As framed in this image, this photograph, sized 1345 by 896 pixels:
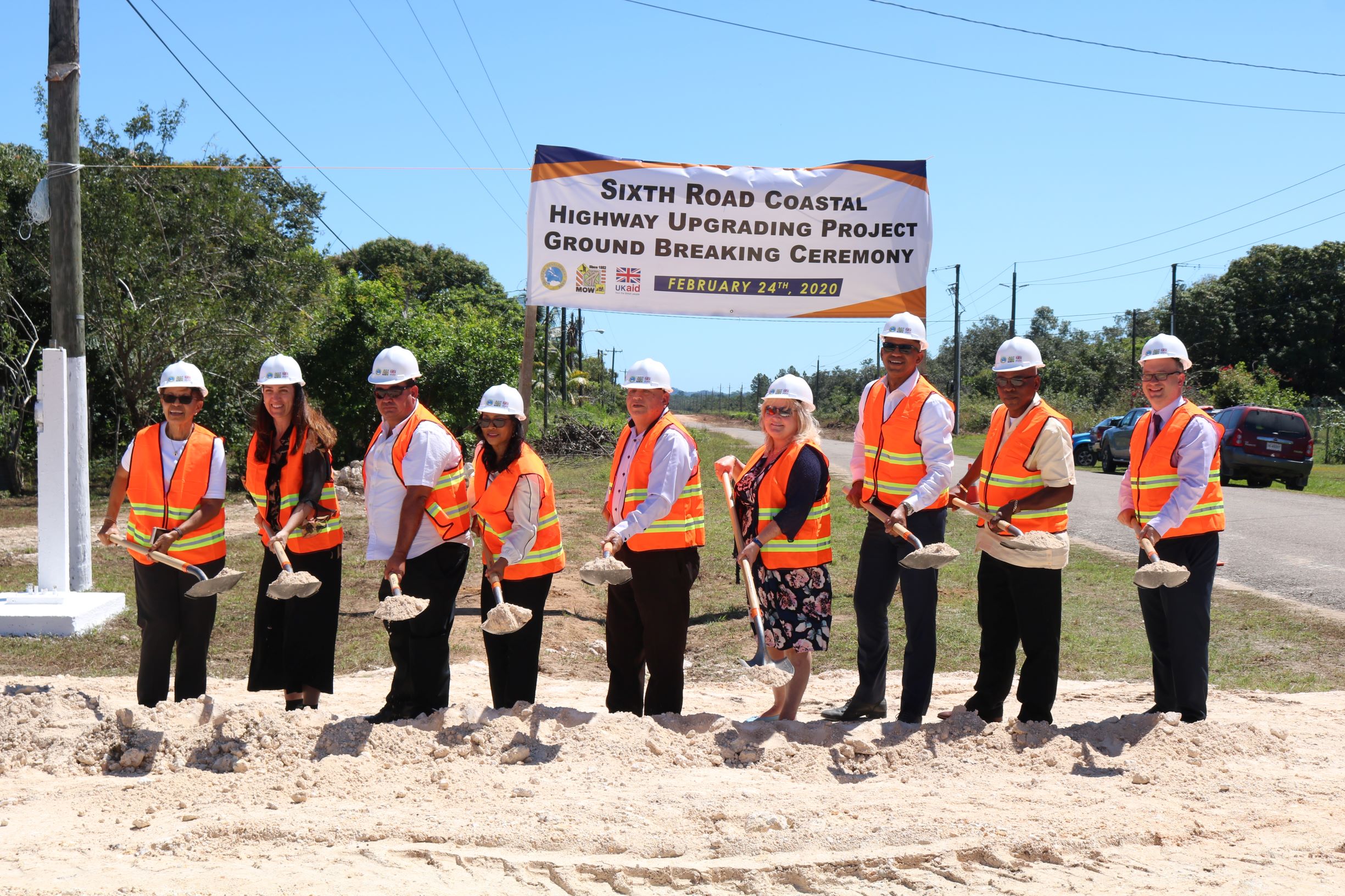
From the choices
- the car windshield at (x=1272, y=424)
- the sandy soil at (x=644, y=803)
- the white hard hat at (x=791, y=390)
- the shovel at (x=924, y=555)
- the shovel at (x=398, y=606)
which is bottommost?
the sandy soil at (x=644, y=803)

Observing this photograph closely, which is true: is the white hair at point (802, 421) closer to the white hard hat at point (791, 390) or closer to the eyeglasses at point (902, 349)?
the white hard hat at point (791, 390)

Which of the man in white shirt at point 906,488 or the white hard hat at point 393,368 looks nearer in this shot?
the white hard hat at point 393,368

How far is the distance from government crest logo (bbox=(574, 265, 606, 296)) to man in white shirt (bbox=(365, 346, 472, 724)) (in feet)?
8.84

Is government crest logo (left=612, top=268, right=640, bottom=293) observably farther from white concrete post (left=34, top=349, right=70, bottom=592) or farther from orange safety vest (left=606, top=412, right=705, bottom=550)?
white concrete post (left=34, top=349, right=70, bottom=592)

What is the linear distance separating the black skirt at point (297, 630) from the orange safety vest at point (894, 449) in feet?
8.71

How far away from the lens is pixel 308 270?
65.6 feet

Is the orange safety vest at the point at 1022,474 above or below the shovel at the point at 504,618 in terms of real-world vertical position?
above

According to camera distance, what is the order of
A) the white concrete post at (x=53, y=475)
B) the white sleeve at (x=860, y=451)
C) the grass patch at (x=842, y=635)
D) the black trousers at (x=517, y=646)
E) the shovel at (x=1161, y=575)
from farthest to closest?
the white concrete post at (x=53, y=475)
the grass patch at (x=842, y=635)
the white sleeve at (x=860, y=451)
the black trousers at (x=517, y=646)
the shovel at (x=1161, y=575)

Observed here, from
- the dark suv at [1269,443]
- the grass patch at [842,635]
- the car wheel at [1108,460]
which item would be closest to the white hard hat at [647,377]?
the grass patch at [842,635]

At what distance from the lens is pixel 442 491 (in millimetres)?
5098

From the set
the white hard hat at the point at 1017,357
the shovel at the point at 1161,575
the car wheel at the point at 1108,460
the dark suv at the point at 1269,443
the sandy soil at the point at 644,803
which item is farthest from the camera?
the car wheel at the point at 1108,460

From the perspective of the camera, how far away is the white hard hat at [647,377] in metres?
5.19

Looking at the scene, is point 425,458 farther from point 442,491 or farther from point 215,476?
point 215,476

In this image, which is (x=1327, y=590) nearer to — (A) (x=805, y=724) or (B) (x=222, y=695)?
(A) (x=805, y=724)
